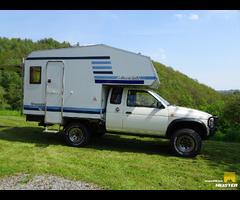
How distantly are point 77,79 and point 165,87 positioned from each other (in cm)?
3275

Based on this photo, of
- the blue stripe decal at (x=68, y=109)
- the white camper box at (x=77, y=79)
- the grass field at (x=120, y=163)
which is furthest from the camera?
the blue stripe decal at (x=68, y=109)

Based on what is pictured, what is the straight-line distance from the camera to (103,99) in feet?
21.5

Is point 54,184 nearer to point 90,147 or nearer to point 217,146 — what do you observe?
point 90,147

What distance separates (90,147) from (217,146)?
4.69 metres

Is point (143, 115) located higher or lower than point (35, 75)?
lower

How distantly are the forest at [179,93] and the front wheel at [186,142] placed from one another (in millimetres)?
4191

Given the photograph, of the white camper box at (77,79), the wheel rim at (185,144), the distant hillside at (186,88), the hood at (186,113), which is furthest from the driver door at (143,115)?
the distant hillside at (186,88)

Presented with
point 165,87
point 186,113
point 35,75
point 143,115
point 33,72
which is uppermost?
point 165,87

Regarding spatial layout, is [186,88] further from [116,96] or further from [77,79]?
[77,79]

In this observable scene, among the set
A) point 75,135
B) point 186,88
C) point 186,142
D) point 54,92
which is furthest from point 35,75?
point 186,88

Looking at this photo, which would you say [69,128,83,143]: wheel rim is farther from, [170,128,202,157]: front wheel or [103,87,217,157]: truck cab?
[170,128,202,157]: front wheel

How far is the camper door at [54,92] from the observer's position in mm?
6746

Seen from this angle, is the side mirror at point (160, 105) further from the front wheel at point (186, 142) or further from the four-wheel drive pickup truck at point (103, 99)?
the front wheel at point (186, 142)
